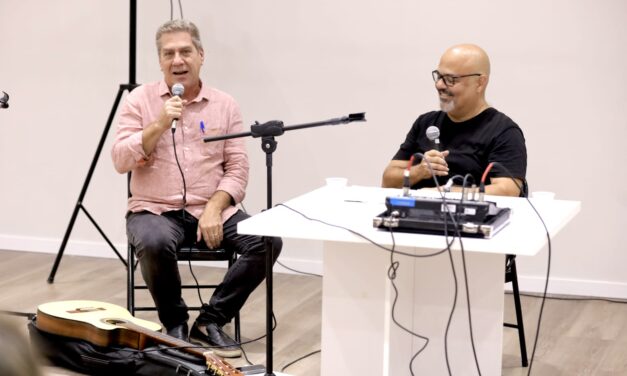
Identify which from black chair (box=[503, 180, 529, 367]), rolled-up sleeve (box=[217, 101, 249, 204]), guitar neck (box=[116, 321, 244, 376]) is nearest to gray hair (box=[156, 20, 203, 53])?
rolled-up sleeve (box=[217, 101, 249, 204])

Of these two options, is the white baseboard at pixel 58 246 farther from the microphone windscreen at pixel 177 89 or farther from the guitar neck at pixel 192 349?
the guitar neck at pixel 192 349

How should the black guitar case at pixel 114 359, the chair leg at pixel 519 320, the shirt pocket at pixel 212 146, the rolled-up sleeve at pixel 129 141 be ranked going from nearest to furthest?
the black guitar case at pixel 114 359
the chair leg at pixel 519 320
the rolled-up sleeve at pixel 129 141
the shirt pocket at pixel 212 146

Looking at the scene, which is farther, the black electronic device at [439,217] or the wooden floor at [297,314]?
the wooden floor at [297,314]

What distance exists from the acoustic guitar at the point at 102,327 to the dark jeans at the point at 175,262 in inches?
9.5

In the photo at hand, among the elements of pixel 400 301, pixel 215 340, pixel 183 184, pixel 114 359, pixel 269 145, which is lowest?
pixel 215 340

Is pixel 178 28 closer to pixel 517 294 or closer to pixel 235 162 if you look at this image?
pixel 235 162

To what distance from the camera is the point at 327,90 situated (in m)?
4.60

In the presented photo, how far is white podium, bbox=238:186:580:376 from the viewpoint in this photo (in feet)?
8.35

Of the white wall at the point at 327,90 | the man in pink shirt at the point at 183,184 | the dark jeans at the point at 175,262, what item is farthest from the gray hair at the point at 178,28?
the white wall at the point at 327,90

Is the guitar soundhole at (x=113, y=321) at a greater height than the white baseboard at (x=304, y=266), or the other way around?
the guitar soundhole at (x=113, y=321)

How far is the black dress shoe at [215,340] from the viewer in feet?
11.2

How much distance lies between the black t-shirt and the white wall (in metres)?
0.95

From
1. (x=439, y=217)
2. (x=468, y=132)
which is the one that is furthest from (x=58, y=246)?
(x=439, y=217)

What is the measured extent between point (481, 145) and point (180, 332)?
138 cm
